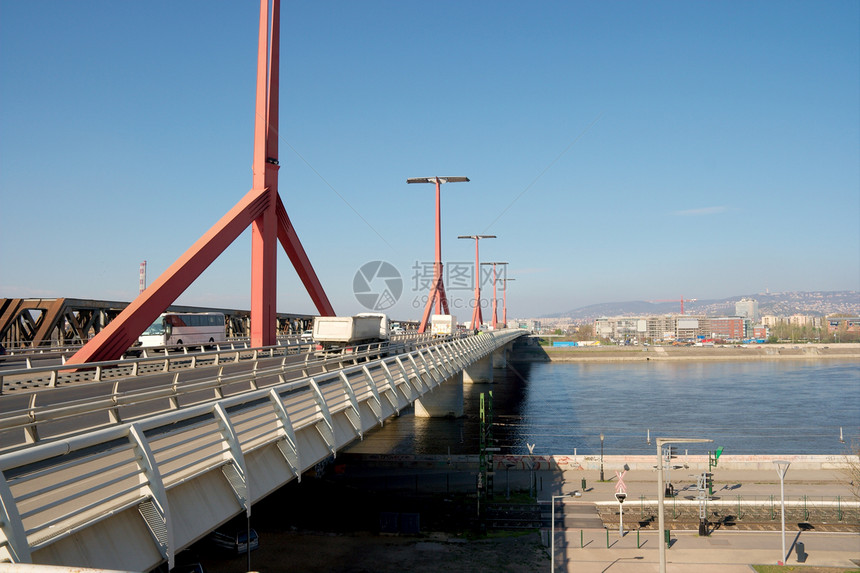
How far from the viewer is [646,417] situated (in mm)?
55094

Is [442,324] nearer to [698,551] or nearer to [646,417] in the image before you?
[646,417]

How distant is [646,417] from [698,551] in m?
32.7

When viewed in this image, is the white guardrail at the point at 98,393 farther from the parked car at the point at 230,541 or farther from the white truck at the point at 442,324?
the white truck at the point at 442,324

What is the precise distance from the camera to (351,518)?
2728 cm

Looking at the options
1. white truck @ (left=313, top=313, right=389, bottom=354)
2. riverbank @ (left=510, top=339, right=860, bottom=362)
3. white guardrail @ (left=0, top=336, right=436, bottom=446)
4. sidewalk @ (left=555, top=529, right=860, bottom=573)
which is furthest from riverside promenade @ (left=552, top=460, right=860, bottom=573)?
riverbank @ (left=510, top=339, right=860, bottom=362)

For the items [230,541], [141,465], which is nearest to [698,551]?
[230,541]

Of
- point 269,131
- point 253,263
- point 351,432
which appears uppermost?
point 269,131

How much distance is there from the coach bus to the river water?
1437 cm

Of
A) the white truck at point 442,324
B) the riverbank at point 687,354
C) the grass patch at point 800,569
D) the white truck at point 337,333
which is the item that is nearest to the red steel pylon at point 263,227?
the white truck at point 337,333

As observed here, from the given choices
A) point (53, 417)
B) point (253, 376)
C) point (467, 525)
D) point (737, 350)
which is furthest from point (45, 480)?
point (737, 350)

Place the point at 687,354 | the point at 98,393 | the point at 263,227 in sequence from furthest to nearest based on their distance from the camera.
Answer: the point at 687,354, the point at 263,227, the point at 98,393

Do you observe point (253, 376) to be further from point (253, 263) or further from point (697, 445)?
point (697, 445)

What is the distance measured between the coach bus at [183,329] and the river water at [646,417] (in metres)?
14.4

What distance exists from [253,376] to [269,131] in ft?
42.4
